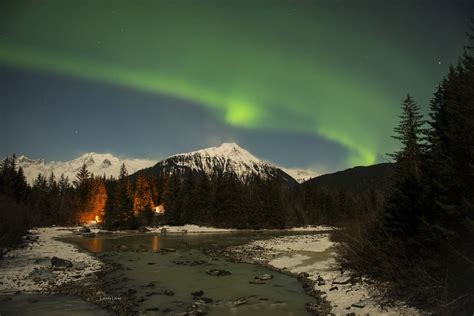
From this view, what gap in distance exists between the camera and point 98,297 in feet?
67.1

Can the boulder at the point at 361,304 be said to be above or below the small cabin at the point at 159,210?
below

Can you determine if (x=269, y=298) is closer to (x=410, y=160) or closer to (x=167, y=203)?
(x=410, y=160)

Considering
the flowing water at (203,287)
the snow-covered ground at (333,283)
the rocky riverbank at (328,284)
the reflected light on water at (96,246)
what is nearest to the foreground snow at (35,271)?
the flowing water at (203,287)

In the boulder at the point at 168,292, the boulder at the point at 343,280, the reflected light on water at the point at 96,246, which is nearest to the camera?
the boulder at the point at 343,280

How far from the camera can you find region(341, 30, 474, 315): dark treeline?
39.6 ft

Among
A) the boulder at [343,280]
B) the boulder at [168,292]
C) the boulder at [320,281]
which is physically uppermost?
the boulder at [343,280]

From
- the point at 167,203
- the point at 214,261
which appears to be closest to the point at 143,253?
the point at 214,261

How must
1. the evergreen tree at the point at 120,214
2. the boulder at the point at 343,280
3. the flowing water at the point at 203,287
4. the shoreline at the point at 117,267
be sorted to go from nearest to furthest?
the shoreline at the point at 117,267, the flowing water at the point at 203,287, the boulder at the point at 343,280, the evergreen tree at the point at 120,214

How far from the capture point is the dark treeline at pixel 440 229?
12.1 m

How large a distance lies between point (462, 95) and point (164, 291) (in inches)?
754

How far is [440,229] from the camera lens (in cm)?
1260

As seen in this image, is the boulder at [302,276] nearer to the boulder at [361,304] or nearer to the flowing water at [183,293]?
the flowing water at [183,293]

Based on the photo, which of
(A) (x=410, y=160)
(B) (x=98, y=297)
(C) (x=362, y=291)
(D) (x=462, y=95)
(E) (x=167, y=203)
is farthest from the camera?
(E) (x=167, y=203)

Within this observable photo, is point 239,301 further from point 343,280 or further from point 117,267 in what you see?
point 117,267
